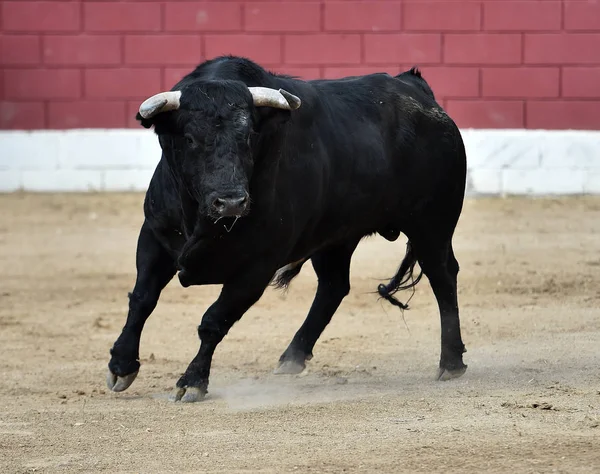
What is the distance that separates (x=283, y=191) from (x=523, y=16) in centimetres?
714

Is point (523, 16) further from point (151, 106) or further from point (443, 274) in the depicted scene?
point (151, 106)

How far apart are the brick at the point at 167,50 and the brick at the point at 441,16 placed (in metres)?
2.02

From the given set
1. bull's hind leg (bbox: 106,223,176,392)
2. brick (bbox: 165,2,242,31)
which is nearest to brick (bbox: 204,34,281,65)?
brick (bbox: 165,2,242,31)

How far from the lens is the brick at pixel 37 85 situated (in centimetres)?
1238

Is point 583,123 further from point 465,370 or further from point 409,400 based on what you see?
point 409,400

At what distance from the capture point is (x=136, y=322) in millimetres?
5695

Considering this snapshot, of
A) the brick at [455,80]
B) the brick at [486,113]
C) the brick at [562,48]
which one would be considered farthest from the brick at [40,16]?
the brick at [562,48]

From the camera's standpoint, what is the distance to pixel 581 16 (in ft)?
40.0

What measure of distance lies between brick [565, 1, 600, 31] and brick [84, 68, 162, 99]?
12.8 feet

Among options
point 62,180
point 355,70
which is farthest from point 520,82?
point 62,180

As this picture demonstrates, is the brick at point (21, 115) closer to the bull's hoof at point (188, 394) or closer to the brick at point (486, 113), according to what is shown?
the brick at point (486, 113)

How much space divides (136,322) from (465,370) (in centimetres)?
167

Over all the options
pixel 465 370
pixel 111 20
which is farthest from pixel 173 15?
pixel 465 370

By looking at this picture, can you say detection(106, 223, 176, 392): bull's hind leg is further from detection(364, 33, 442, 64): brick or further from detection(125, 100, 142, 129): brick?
detection(364, 33, 442, 64): brick
